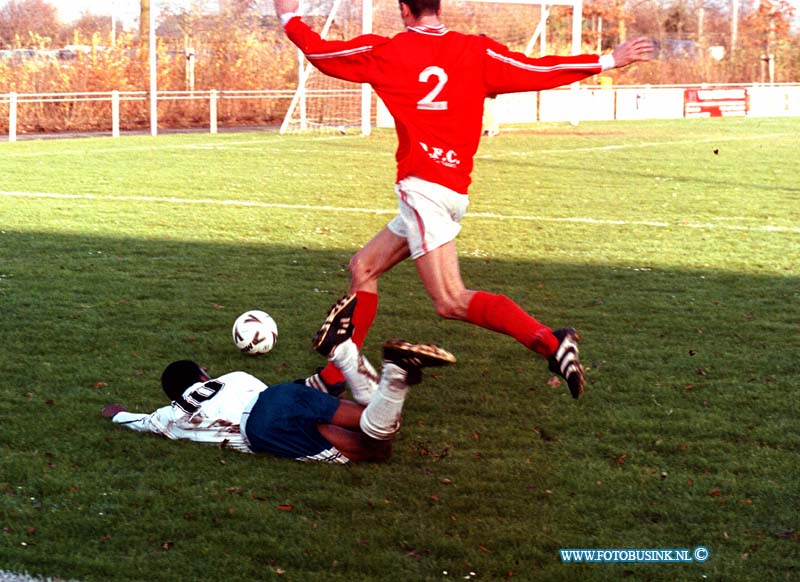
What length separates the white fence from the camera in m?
30.6

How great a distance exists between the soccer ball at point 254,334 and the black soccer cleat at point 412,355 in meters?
2.27

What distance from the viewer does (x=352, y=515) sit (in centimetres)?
424

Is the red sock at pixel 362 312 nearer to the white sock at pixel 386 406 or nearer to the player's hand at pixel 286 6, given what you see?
the white sock at pixel 386 406

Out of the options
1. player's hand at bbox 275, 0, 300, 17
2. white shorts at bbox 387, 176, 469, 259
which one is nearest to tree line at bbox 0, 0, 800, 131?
player's hand at bbox 275, 0, 300, 17

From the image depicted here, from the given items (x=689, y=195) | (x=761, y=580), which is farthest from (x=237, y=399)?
(x=689, y=195)

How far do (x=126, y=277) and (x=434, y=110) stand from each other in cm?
450

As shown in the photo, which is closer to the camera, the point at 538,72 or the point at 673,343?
the point at 538,72

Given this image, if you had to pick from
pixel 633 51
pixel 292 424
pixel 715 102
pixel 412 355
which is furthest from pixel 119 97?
pixel 412 355

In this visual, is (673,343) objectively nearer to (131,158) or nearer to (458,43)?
(458,43)

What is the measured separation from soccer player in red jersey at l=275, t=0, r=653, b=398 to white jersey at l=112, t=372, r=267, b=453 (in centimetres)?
98

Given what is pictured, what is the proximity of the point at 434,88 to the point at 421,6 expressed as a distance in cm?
36

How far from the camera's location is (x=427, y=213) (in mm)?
5211

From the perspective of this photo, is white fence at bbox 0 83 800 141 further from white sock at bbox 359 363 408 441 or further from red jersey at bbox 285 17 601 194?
white sock at bbox 359 363 408 441

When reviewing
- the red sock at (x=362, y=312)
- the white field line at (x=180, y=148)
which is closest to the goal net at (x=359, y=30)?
the white field line at (x=180, y=148)
